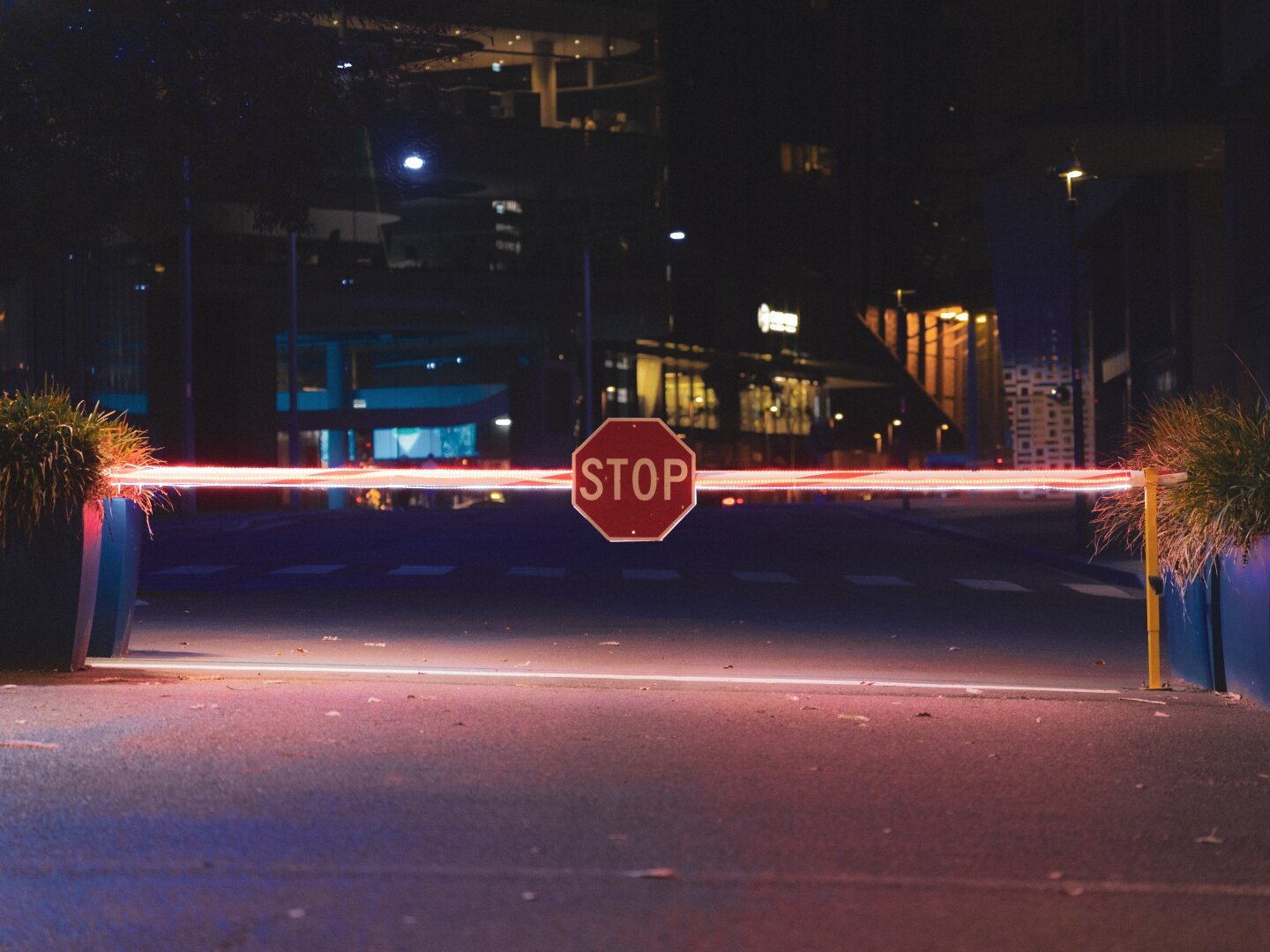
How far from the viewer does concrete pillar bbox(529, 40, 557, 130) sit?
66688 millimetres

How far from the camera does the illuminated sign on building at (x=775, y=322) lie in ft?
329

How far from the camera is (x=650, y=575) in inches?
896

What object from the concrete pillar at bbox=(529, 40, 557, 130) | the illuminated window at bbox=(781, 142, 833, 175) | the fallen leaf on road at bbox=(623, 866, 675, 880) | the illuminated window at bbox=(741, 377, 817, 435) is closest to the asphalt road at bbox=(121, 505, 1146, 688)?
the fallen leaf on road at bbox=(623, 866, 675, 880)

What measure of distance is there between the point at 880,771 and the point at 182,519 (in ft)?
127

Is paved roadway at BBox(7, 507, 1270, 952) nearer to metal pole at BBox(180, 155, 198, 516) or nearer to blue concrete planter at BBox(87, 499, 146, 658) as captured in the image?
blue concrete planter at BBox(87, 499, 146, 658)

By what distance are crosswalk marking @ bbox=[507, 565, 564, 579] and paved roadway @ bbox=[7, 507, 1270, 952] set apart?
7945mm

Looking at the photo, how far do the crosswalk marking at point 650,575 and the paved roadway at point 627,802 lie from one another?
25.1 ft

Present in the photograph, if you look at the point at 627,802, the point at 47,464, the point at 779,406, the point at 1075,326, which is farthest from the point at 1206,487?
the point at 779,406

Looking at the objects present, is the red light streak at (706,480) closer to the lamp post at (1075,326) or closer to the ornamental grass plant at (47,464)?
the ornamental grass plant at (47,464)

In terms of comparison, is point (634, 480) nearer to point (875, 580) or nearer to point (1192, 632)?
point (1192, 632)

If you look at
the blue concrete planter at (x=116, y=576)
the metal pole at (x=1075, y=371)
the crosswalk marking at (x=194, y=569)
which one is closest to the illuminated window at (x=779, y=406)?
the metal pole at (x=1075, y=371)

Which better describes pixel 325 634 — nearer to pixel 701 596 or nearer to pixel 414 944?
pixel 701 596

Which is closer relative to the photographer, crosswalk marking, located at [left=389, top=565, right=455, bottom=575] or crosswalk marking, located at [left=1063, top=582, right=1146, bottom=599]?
crosswalk marking, located at [left=1063, top=582, right=1146, bottom=599]

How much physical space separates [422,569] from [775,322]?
80.0 m
